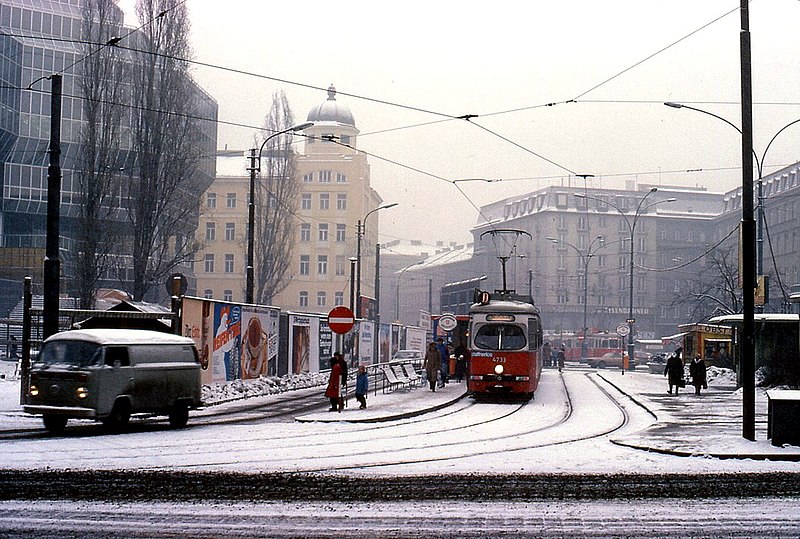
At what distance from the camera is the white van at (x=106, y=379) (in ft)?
62.1

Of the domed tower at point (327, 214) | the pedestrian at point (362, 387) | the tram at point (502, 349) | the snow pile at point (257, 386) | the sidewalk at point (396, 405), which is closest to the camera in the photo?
the sidewalk at point (396, 405)

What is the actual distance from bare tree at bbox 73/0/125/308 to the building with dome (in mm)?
59154

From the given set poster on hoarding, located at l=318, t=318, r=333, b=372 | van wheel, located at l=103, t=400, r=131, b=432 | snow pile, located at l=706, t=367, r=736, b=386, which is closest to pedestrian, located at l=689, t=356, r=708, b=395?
snow pile, located at l=706, t=367, r=736, b=386

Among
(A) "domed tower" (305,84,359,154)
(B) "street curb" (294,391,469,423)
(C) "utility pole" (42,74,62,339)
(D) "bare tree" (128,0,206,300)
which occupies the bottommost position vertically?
(B) "street curb" (294,391,469,423)

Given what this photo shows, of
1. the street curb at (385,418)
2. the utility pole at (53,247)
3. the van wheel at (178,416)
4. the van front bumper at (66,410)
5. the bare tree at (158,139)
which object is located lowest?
the street curb at (385,418)

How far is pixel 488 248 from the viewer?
5295 inches

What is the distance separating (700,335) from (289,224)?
2771 centimetres

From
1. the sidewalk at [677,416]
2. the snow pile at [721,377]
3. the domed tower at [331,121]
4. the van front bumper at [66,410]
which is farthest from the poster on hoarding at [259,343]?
the domed tower at [331,121]

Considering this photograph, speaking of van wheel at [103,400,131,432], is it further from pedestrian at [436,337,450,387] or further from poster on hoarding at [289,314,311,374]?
pedestrian at [436,337,450,387]

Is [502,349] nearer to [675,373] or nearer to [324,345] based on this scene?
[675,373]

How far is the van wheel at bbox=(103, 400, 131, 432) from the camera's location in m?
19.4

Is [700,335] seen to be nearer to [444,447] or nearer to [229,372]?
[229,372]

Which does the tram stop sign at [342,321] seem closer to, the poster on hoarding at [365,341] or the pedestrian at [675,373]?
the pedestrian at [675,373]

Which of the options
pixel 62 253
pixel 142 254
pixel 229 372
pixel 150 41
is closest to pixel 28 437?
pixel 229 372
